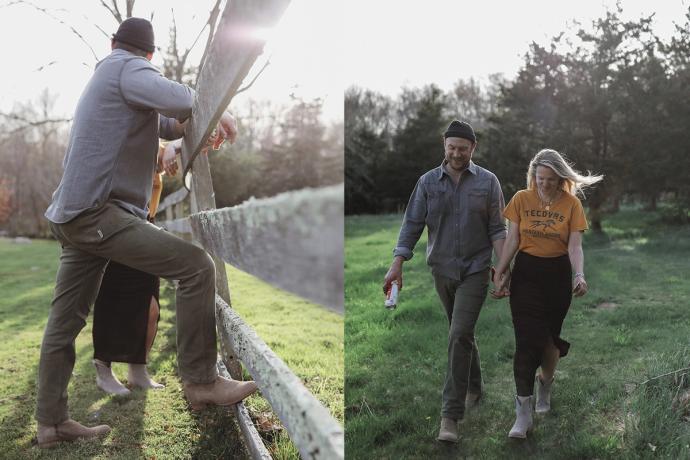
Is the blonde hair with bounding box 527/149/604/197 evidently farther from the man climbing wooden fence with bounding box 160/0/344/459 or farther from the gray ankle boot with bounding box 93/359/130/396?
the gray ankle boot with bounding box 93/359/130/396

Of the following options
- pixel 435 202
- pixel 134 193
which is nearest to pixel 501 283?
pixel 435 202

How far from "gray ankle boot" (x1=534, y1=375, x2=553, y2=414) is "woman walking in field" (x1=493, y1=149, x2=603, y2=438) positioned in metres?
0.31

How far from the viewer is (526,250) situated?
3496 mm

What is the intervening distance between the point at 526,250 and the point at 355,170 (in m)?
20.8

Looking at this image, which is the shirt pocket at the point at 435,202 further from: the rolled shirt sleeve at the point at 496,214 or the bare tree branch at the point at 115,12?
the bare tree branch at the point at 115,12

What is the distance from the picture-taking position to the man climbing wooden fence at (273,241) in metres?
0.89

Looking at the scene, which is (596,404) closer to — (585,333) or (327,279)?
(585,333)

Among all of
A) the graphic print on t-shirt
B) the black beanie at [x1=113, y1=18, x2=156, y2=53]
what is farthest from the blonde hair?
the black beanie at [x1=113, y1=18, x2=156, y2=53]

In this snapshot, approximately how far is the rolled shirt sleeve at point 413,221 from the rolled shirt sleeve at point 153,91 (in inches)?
69.5

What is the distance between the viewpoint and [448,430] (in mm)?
3393

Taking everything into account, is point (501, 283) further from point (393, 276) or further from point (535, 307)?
point (393, 276)

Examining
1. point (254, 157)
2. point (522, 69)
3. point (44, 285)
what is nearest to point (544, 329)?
point (254, 157)

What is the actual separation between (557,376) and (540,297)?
126 centimetres

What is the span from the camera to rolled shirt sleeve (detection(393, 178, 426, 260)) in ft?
12.3
